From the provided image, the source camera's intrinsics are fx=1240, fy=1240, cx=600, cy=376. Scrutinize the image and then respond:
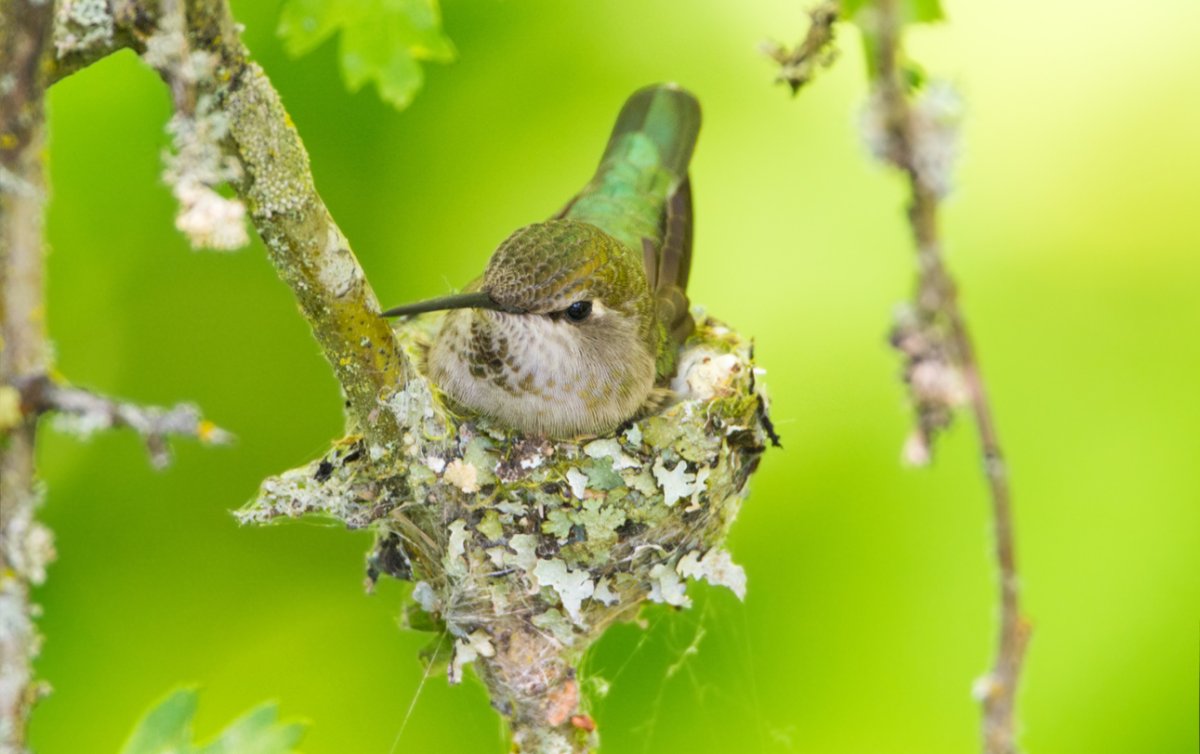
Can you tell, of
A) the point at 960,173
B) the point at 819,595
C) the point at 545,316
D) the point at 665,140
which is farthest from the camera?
the point at 819,595

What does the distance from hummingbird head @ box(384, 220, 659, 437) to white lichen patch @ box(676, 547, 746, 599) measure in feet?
1.42

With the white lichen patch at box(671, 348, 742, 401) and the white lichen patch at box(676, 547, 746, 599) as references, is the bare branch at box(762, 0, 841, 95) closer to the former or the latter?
the white lichen patch at box(671, 348, 742, 401)

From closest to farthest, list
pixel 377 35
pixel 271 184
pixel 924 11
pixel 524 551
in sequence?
pixel 924 11 → pixel 271 184 → pixel 377 35 → pixel 524 551

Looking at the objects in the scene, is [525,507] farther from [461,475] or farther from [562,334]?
[562,334]

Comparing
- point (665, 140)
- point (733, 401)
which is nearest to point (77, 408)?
point (733, 401)

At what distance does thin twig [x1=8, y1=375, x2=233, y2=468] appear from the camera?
1.09m

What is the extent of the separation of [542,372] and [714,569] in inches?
27.4

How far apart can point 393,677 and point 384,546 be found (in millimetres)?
1551

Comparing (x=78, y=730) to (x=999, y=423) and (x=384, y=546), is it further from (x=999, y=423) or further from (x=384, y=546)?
(x=999, y=423)

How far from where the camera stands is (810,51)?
242cm

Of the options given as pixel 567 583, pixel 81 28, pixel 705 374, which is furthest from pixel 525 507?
pixel 81 28

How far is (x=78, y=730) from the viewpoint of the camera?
450 cm

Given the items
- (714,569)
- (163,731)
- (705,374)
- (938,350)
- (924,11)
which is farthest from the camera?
(705,374)

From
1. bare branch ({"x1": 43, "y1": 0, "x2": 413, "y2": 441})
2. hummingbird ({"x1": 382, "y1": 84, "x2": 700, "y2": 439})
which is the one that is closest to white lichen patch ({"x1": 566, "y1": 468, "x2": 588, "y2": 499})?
hummingbird ({"x1": 382, "y1": 84, "x2": 700, "y2": 439})
